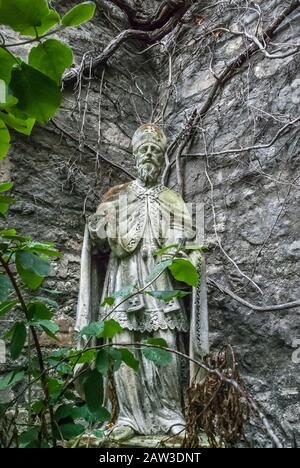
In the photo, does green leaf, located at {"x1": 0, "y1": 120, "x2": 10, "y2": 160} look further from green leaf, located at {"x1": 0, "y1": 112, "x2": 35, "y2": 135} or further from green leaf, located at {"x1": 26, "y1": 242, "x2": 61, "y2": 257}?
green leaf, located at {"x1": 26, "y1": 242, "x2": 61, "y2": 257}

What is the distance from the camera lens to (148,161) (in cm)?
296

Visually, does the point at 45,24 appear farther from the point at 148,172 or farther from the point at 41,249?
the point at 148,172

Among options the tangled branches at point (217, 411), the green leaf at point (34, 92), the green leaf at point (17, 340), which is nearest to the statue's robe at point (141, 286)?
the tangled branches at point (217, 411)

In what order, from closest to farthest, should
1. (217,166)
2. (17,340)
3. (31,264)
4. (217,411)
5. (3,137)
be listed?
(3,137)
(31,264)
(17,340)
(217,411)
(217,166)

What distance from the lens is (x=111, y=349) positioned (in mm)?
1506

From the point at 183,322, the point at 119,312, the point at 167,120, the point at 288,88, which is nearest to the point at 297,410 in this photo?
the point at 183,322

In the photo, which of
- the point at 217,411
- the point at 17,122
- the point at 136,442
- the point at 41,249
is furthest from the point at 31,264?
the point at 136,442

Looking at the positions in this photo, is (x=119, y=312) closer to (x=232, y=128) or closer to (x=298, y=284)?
(x=298, y=284)

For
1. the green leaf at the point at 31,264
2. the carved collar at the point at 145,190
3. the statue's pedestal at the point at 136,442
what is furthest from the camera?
the carved collar at the point at 145,190

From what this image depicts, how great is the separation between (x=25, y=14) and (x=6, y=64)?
0.11 m

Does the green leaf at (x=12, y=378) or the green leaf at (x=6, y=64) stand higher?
the green leaf at (x=6, y=64)

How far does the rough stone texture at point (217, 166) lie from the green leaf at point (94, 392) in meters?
1.96

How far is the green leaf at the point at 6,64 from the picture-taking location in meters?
1.05

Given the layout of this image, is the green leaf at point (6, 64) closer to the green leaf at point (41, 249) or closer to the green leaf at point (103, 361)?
the green leaf at point (41, 249)
